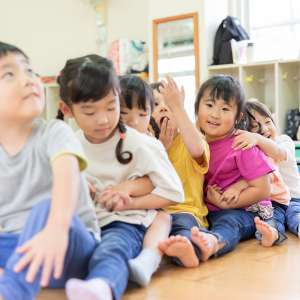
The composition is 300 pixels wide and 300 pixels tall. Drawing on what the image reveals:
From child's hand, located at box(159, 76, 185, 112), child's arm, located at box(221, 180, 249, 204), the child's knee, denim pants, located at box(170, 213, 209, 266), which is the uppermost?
child's hand, located at box(159, 76, 185, 112)

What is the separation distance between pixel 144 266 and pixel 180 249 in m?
0.14

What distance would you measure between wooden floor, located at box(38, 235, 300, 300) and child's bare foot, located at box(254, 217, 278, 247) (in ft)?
0.20

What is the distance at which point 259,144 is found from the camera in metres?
1.75

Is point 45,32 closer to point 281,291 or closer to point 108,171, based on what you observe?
point 108,171

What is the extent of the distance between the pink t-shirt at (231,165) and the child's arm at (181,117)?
0.19 metres

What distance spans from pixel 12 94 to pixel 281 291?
75cm

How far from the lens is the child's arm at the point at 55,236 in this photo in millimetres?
831

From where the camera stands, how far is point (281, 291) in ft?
3.75

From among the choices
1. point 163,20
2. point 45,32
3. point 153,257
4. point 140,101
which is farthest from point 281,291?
point 45,32

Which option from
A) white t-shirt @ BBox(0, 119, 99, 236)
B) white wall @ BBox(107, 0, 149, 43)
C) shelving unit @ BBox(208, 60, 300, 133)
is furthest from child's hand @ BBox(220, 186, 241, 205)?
white wall @ BBox(107, 0, 149, 43)

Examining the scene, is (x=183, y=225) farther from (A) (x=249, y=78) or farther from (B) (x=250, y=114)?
(A) (x=249, y=78)

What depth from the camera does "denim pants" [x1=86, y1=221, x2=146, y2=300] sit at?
981mm

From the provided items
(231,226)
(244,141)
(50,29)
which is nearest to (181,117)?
(244,141)

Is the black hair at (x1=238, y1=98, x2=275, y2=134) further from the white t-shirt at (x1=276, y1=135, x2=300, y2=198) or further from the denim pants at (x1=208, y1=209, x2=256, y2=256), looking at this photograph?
the denim pants at (x1=208, y1=209, x2=256, y2=256)
